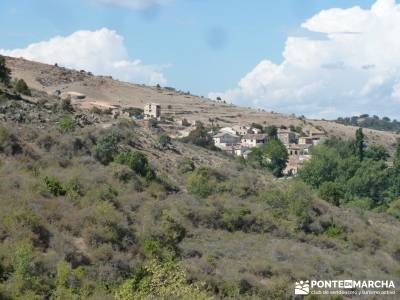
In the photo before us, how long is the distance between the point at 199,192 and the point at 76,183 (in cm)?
758

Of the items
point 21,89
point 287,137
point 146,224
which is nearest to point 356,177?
point 21,89

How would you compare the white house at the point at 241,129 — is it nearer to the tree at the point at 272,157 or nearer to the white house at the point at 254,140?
the white house at the point at 254,140

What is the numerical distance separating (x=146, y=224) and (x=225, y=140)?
53.1m

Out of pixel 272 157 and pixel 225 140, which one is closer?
pixel 272 157

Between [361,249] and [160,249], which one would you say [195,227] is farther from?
[361,249]

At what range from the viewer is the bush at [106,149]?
28750 mm

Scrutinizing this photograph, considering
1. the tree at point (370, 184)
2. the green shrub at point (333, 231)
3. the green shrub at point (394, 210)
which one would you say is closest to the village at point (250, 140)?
the tree at point (370, 184)

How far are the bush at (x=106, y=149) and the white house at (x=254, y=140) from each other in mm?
45063

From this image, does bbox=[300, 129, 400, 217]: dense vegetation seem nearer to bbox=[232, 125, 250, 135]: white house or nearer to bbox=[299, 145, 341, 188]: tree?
bbox=[299, 145, 341, 188]: tree

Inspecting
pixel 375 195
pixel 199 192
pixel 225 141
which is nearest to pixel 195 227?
pixel 199 192

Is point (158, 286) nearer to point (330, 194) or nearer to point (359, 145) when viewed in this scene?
point (330, 194)

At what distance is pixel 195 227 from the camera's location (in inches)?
962

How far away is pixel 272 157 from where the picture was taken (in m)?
58.4

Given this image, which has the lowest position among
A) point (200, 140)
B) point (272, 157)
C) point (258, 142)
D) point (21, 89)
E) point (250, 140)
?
point (272, 157)
